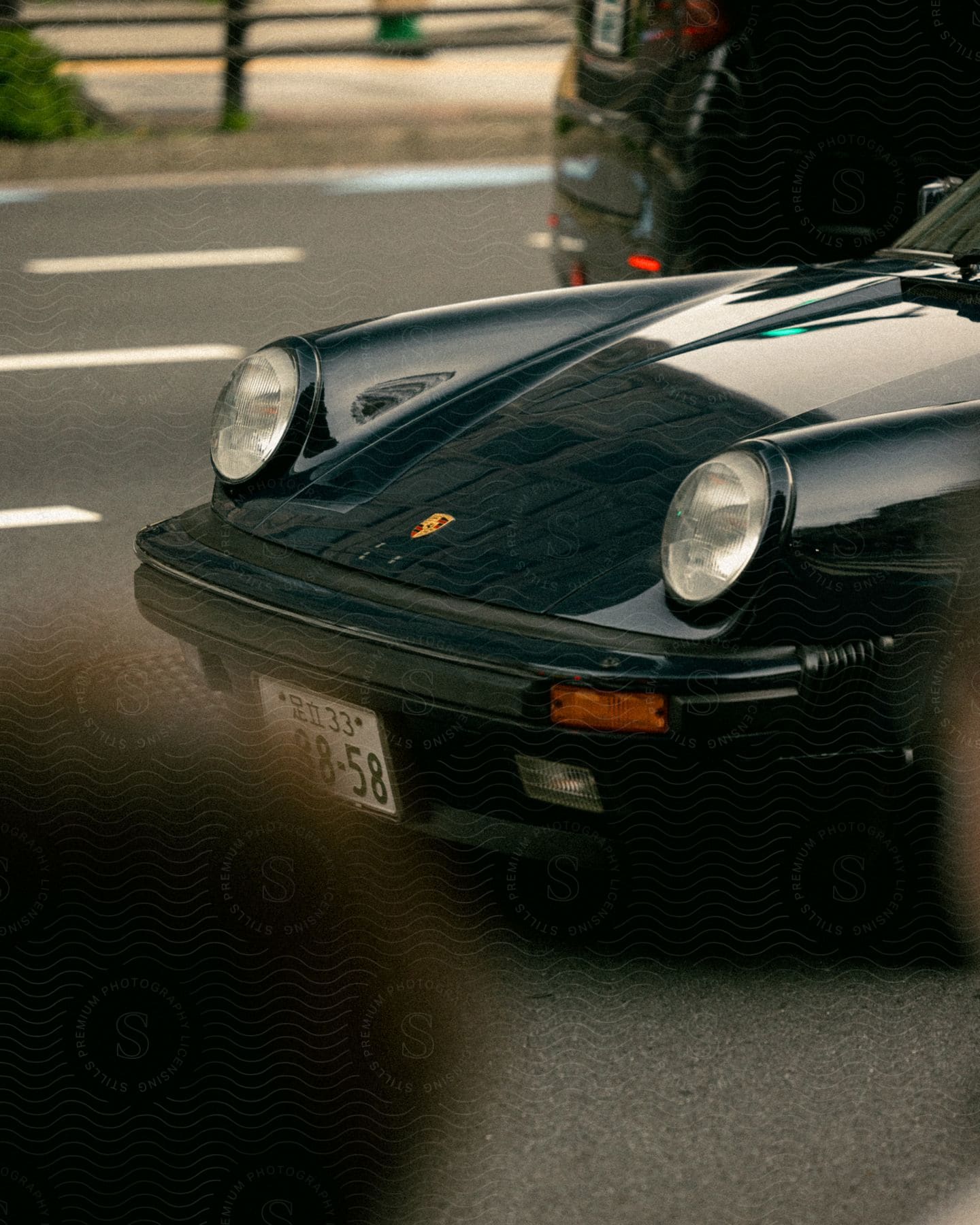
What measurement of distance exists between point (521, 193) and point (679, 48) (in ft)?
10.9

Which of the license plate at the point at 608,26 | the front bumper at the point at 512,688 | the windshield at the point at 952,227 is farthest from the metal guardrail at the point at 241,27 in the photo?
the front bumper at the point at 512,688

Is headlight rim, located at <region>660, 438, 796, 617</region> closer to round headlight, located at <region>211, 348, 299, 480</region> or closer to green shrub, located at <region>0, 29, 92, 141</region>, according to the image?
round headlight, located at <region>211, 348, 299, 480</region>

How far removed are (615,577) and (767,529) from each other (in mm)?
261

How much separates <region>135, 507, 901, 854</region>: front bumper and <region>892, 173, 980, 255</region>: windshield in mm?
1220

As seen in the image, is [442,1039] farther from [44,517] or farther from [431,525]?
[44,517]

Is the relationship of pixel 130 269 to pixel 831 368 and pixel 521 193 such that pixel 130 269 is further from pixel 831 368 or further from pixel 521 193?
pixel 831 368

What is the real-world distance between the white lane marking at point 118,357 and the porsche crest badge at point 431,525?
119 inches

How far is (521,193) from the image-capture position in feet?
26.0

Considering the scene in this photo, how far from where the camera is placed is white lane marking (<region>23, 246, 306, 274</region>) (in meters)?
6.51

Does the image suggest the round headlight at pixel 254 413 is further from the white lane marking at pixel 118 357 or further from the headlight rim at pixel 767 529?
the white lane marking at pixel 118 357

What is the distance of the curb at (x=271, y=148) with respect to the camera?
805 cm

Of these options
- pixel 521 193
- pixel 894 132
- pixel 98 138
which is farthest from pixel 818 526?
pixel 98 138

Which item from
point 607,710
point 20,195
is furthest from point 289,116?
point 607,710

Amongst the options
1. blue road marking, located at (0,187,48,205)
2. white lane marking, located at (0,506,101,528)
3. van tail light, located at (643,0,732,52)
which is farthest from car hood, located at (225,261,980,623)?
blue road marking, located at (0,187,48,205)
